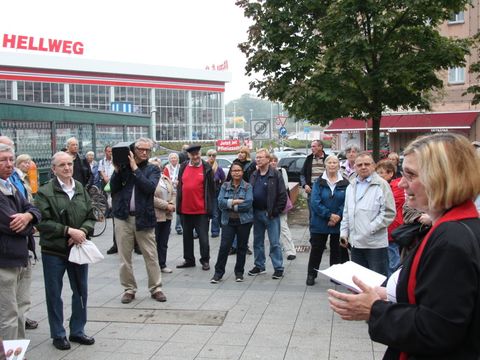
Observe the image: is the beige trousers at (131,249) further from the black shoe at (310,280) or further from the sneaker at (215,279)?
the black shoe at (310,280)

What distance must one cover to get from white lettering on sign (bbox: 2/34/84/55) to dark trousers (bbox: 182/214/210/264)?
60538 mm

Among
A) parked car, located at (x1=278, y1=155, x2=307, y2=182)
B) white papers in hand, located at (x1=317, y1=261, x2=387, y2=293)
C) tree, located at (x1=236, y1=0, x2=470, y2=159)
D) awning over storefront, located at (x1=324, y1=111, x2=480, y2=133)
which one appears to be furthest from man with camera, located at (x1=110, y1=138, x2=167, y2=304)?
awning over storefront, located at (x1=324, y1=111, x2=480, y2=133)

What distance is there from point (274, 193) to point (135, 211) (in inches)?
90.4

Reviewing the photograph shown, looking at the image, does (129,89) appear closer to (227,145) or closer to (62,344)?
(227,145)

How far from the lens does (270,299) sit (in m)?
6.56

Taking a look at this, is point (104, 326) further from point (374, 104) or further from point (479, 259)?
point (374, 104)

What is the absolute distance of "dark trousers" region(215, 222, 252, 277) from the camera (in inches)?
295

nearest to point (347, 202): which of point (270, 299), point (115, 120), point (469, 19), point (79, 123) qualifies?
point (270, 299)

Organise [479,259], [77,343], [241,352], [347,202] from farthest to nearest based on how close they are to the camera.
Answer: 1. [347,202]
2. [77,343]
3. [241,352]
4. [479,259]

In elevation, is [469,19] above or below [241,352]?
above

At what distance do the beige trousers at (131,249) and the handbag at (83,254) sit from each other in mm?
1523

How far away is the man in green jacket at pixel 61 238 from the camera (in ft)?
16.1

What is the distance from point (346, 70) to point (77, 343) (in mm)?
8765

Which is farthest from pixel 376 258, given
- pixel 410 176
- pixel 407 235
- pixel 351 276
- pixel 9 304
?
pixel 410 176
